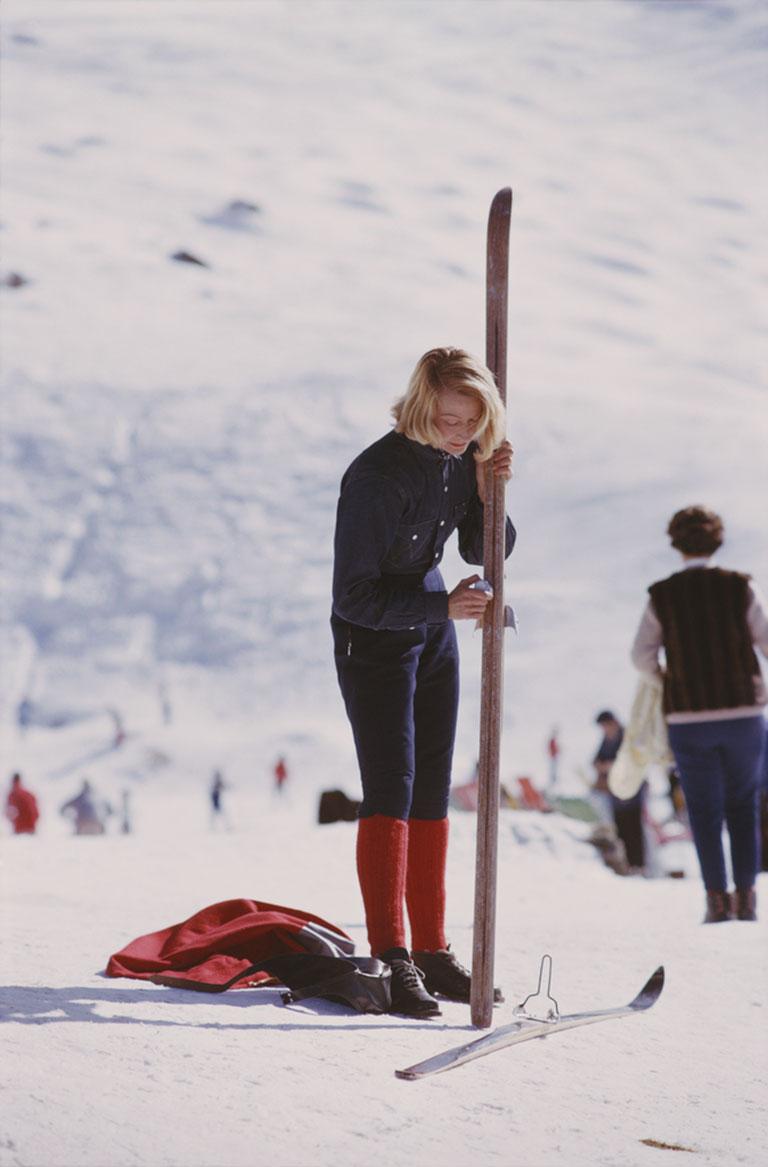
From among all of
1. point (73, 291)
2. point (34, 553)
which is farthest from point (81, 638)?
point (73, 291)

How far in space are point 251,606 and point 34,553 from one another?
8.35 meters

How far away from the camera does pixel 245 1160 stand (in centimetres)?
250

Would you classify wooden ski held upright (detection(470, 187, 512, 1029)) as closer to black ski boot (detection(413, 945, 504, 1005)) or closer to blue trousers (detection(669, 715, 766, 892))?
black ski boot (detection(413, 945, 504, 1005))

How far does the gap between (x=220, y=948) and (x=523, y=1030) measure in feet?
2.84

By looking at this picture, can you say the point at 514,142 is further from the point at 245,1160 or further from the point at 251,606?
the point at 245,1160

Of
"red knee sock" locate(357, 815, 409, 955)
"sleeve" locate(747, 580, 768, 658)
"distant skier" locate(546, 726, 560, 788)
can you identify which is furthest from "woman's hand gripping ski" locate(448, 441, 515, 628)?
"distant skier" locate(546, 726, 560, 788)

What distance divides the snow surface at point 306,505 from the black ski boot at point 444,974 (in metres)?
0.28

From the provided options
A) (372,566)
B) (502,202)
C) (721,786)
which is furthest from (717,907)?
(502,202)

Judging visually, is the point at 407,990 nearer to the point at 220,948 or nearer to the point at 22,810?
the point at 220,948

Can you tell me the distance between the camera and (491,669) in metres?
3.61

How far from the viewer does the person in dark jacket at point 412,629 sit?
11.8 ft

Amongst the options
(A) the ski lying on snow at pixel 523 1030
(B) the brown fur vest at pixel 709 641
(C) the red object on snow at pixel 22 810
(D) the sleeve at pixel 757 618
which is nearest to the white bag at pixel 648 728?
(B) the brown fur vest at pixel 709 641

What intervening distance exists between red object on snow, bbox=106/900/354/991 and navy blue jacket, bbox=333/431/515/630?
2.66ft

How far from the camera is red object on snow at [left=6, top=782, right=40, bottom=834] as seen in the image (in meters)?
13.5
